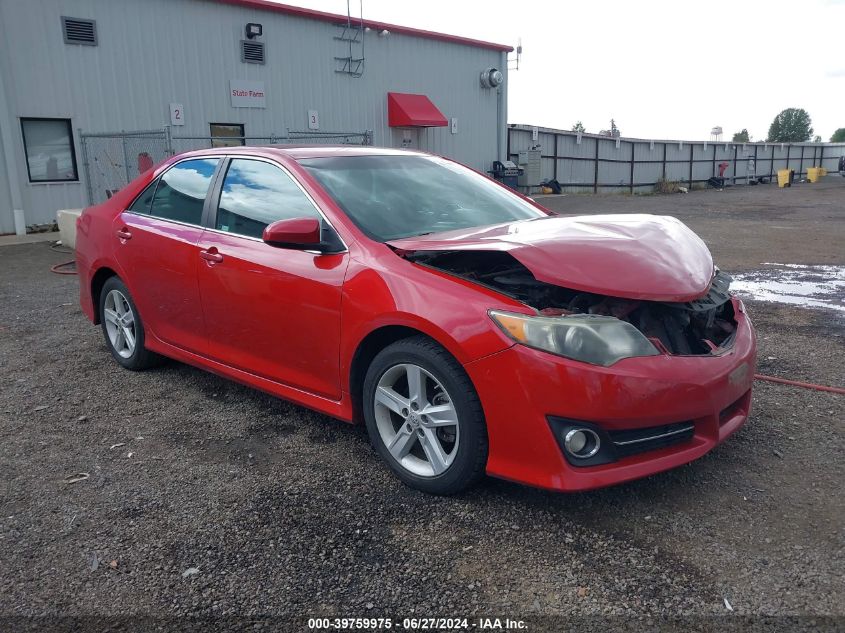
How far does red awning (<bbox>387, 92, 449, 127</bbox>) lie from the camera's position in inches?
802

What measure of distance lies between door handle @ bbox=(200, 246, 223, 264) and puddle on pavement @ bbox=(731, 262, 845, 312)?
18.0ft

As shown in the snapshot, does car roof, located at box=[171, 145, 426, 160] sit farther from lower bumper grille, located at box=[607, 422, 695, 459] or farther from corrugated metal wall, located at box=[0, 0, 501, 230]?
corrugated metal wall, located at box=[0, 0, 501, 230]

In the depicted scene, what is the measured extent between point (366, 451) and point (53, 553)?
1462 mm

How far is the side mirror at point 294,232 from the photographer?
320cm

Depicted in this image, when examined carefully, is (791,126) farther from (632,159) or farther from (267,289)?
(267,289)

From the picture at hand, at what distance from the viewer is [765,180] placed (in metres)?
42.8

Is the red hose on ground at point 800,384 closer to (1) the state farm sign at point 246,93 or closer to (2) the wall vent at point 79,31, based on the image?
(2) the wall vent at point 79,31

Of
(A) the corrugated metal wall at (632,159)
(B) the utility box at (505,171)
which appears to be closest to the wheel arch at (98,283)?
(B) the utility box at (505,171)

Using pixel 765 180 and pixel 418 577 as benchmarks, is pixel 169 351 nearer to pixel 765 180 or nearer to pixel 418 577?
pixel 418 577

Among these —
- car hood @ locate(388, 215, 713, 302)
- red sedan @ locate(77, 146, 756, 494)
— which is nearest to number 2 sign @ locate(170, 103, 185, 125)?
red sedan @ locate(77, 146, 756, 494)

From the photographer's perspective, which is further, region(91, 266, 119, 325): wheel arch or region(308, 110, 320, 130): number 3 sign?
region(308, 110, 320, 130): number 3 sign

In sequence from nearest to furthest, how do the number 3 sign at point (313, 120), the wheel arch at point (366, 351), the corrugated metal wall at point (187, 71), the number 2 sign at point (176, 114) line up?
the wheel arch at point (366, 351), the corrugated metal wall at point (187, 71), the number 2 sign at point (176, 114), the number 3 sign at point (313, 120)

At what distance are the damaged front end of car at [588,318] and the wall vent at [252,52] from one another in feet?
52.0

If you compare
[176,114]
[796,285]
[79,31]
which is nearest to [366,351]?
[796,285]
